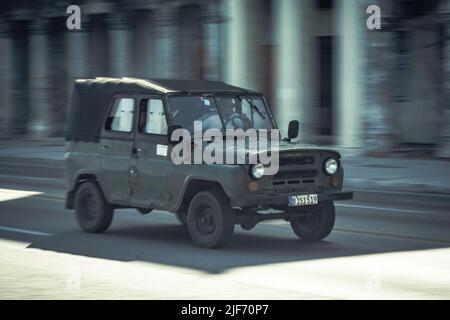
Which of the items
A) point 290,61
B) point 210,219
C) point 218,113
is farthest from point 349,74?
point 210,219

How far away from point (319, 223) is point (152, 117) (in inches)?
91.0

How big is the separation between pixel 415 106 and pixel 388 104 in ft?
2.30

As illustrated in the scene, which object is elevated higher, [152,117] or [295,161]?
[152,117]

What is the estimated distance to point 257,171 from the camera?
10859 mm

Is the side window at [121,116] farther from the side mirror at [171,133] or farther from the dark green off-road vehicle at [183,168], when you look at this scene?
the side mirror at [171,133]

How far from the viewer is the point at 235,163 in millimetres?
10852

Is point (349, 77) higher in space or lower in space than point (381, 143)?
higher

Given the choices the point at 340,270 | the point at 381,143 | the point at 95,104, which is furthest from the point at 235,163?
the point at 381,143

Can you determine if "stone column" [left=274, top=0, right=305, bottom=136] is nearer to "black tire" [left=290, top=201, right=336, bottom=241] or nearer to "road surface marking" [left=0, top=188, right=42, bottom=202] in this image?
"road surface marking" [left=0, top=188, right=42, bottom=202]

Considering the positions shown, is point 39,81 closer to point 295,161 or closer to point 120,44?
point 120,44

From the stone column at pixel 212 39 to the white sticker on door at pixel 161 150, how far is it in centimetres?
2026

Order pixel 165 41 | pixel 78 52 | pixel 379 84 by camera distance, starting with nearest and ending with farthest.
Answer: pixel 379 84, pixel 165 41, pixel 78 52

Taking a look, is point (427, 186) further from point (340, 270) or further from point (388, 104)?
point (340, 270)

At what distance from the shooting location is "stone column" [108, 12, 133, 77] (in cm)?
3534
